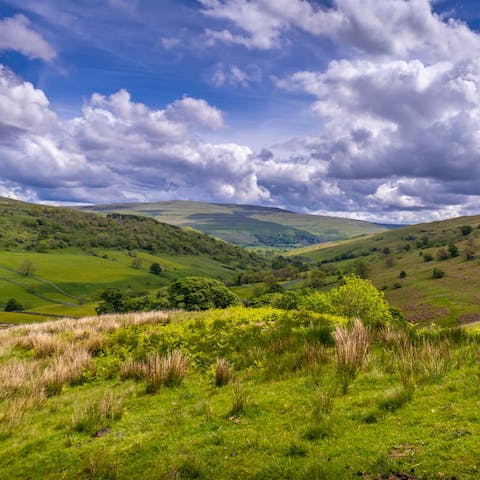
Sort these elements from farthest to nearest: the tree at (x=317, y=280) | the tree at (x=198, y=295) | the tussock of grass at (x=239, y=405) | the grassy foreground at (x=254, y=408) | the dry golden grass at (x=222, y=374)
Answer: the tree at (x=317, y=280), the tree at (x=198, y=295), the dry golden grass at (x=222, y=374), the tussock of grass at (x=239, y=405), the grassy foreground at (x=254, y=408)

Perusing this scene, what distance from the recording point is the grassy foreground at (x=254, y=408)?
6.33 m

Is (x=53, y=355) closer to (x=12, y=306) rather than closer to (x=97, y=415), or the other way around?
(x=97, y=415)

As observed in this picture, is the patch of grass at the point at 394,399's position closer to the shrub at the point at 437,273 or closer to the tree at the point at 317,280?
the shrub at the point at 437,273

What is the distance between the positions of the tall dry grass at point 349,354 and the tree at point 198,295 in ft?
222

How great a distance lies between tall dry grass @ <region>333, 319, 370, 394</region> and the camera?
32.1 ft

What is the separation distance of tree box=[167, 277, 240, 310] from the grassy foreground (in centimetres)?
6514

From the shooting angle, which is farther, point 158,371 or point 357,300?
point 357,300

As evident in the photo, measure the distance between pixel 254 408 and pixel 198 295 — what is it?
72785mm

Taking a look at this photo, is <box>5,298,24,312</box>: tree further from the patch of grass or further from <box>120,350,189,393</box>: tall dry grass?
Result: the patch of grass

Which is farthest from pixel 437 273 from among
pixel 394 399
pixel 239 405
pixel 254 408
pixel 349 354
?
pixel 239 405

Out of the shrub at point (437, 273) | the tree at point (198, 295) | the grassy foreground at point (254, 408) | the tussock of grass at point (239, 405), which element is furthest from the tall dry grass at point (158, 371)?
the shrub at point (437, 273)

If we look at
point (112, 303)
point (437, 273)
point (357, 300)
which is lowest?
point (112, 303)

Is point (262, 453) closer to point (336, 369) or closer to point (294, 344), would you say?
point (336, 369)

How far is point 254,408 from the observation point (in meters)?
8.76
